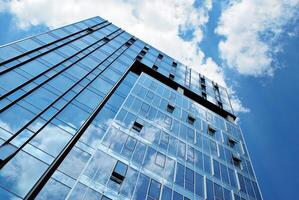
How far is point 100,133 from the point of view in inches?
1027

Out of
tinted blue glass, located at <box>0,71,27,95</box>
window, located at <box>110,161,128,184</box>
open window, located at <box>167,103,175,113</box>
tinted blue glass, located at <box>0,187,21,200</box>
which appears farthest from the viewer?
open window, located at <box>167,103,175,113</box>

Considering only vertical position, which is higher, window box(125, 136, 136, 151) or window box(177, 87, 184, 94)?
window box(177, 87, 184, 94)

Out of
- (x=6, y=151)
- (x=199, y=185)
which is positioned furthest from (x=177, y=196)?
(x=6, y=151)

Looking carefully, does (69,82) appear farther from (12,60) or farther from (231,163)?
(231,163)

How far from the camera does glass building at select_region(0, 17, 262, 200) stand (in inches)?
780

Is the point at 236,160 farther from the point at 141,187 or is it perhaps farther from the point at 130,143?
the point at 141,187

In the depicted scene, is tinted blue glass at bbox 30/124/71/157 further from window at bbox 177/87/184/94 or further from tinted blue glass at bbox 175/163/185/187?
window at bbox 177/87/184/94

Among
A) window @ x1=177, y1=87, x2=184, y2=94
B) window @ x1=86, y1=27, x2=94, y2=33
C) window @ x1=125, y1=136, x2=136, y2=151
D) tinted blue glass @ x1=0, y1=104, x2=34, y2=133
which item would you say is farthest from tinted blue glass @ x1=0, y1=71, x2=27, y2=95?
window @ x1=177, y1=87, x2=184, y2=94

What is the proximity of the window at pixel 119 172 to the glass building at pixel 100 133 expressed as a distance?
0.08 meters

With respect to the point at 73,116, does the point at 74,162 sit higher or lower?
lower

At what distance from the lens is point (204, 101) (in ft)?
152

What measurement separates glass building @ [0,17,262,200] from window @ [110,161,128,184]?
84mm

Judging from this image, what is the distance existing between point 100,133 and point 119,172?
492cm

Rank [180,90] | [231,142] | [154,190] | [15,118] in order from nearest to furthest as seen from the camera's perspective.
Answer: [15,118]
[154,190]
[231,142]
[180,90]
